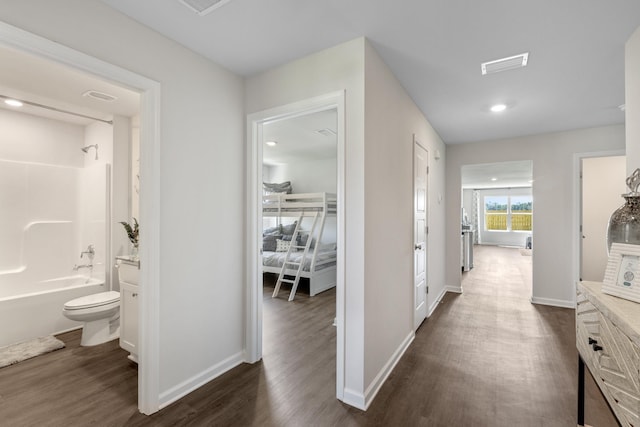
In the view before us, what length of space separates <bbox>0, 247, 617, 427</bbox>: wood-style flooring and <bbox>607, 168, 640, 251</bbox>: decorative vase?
2.86 ft

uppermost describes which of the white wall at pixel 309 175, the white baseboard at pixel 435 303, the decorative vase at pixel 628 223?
the white wall at pixel 309 175

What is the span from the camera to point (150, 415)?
1.76 m

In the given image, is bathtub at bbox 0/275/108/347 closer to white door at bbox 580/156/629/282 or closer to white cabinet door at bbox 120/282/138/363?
white cabinet door at bbox 120/282/138/363

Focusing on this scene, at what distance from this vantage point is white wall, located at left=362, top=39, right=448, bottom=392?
6.38ft

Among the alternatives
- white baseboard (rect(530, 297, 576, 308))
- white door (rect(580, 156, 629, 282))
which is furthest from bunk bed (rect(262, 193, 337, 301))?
white door (rect(580, 156, 629, 282))

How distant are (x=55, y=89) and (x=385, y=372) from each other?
3.76 meters

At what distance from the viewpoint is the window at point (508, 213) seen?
11138mm

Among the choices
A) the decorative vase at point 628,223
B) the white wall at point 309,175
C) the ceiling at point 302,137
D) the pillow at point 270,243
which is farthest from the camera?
the white wall at point 309,175

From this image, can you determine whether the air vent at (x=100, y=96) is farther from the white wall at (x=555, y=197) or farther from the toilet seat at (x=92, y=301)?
the white wall at (x=555, y=197)

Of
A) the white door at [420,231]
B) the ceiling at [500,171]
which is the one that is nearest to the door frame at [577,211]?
the ceiling at [500,171]

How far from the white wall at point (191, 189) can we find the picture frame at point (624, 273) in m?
2.26

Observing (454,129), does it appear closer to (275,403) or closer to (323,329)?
(323,329)

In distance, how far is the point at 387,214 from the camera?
225cm

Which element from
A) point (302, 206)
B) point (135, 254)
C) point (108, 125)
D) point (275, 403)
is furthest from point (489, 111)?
point (108, 125)
